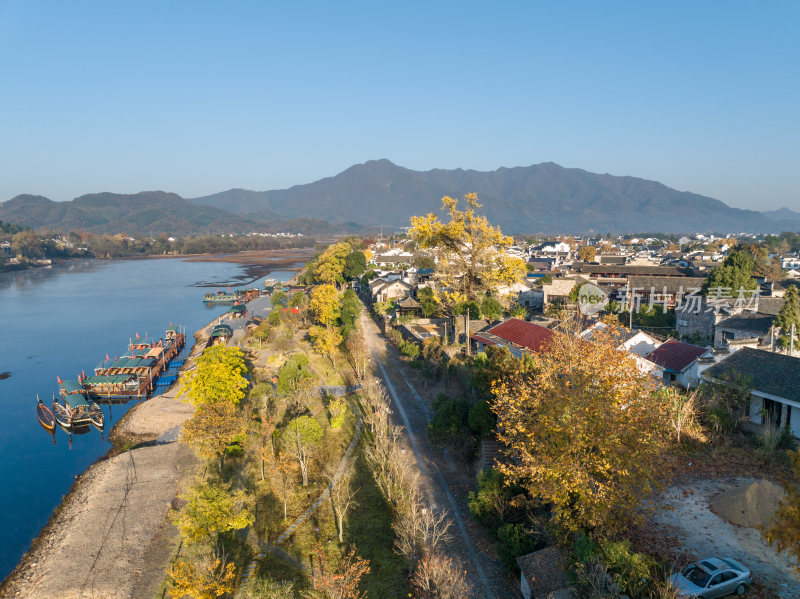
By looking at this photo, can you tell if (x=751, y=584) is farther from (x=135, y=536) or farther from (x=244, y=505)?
(x=135, y=536)

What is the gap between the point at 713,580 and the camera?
9016mm

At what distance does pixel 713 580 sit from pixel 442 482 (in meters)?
8.38

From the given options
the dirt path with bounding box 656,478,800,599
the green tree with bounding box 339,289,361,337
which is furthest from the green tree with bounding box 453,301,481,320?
the dirt path with bounding box 656,478,800,599

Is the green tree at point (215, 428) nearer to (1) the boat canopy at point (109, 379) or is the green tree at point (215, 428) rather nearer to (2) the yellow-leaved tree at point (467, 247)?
(2) the yellow-leaved tree at point (467, 247)

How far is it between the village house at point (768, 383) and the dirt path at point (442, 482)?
32.8ft

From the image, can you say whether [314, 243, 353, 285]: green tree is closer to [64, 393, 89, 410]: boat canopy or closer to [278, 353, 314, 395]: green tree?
[64, 393, 89, 410]: boat canopy

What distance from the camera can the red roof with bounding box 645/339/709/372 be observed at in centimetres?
2006

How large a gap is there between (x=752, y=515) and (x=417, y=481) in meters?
9.03

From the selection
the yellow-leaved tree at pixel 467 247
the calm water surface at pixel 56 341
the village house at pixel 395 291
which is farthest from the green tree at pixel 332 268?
the yellow-leaved tree at pixel 467 247

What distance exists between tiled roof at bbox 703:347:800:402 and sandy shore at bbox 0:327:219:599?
19345mm

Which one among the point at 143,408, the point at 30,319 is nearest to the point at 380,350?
the point at 143,408

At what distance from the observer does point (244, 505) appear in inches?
629

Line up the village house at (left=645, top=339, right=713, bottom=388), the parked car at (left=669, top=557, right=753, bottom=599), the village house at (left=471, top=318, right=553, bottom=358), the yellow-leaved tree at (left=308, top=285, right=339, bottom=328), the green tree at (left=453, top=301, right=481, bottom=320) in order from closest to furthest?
the parked car at (left=669, top=557, right=753, bottom=599)
the village house at (left=645, top=339, right=713, bottom=388)
the village house at (left=471, top=318, right=553, bottom=358)
the green tree at (left=453, top=301, right=481, bottom=320)
the yellow-leaved tree at (left=308, top=285, right=339, bottom=328)

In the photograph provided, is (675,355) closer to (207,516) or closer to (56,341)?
(207,516)
